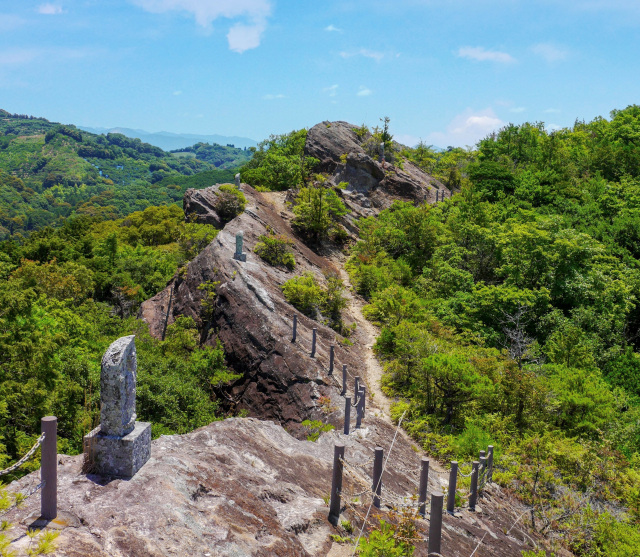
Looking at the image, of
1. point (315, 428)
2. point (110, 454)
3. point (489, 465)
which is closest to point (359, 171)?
point (315, 428)

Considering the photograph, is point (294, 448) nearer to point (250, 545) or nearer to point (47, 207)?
point (250, 545)

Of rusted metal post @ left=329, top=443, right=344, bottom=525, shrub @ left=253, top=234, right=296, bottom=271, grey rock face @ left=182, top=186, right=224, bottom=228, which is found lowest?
rusted metal post @ left=329, top=443, right=344, bottom=525

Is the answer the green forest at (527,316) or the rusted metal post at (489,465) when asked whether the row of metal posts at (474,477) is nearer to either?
the rusted metal post at (489,465)

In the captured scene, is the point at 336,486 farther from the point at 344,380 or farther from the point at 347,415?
the point at 344,380

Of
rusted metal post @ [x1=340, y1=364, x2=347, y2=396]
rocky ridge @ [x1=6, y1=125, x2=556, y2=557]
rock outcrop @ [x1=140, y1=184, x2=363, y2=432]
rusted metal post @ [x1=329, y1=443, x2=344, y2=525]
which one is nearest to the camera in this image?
rocky ridge @ [x1=6, y1=125, x2=556, y2=557]

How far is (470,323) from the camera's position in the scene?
2450cm

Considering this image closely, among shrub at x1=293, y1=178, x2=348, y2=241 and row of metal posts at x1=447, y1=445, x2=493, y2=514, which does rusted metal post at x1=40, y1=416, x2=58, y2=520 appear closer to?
row of metal posts at x1=447, y1=445, x2=493, y2=514

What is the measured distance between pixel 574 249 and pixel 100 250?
122ft

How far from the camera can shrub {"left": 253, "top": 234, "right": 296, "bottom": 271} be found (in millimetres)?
24766

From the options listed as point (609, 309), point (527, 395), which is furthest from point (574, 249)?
point (527, 395)

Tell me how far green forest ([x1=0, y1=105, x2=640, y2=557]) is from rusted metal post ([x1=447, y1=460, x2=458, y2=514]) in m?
3.46

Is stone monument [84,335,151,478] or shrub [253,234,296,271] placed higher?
shrub [253,234,296,271]

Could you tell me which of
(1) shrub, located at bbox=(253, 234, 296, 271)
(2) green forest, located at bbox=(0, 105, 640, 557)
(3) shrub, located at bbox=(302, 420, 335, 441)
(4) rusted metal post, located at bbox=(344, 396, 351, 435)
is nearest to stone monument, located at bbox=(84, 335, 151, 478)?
(2) green forest, located at bbox=(0, 105, 640, 557)

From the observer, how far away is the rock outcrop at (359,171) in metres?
40.8
